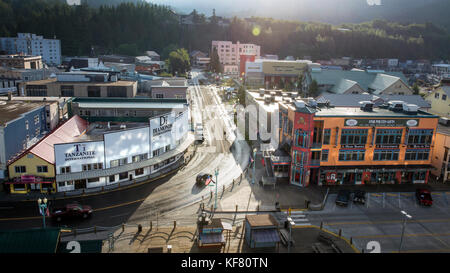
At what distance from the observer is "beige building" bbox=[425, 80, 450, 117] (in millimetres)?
57000

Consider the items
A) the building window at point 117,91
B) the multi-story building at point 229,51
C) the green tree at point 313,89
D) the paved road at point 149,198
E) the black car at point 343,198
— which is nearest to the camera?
the paved road at point 149,198

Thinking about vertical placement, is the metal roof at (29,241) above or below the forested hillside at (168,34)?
below

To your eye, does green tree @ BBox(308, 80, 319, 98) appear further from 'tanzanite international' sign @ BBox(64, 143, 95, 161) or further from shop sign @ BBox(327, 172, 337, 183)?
'tanzanite international' sign @ BBox(64, 143, 95, 161)

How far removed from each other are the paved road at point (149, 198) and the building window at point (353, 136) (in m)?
11.4

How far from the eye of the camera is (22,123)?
38250 millimetres

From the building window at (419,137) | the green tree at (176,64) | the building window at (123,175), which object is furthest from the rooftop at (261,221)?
the green tree at (176,64)

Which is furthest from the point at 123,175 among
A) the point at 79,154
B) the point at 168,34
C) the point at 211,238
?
the point at 168,34

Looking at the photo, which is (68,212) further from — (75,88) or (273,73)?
(273,73)

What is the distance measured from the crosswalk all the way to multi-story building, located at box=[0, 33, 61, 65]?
4546 inches

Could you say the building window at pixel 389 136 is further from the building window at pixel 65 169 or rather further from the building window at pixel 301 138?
the building window at pixel 65 169

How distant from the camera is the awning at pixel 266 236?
24.3 meters

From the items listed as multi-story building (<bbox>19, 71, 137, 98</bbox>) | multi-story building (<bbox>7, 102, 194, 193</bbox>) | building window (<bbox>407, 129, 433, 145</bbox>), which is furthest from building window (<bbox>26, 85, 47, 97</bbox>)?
building window (<bbox>407, 129, 433, 145</bbox>)

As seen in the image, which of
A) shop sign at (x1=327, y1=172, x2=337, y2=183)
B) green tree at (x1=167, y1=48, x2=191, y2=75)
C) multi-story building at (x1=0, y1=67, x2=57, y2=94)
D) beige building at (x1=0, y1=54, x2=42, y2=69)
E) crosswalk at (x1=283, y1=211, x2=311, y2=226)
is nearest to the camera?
crosswalk at (x1=283, y1=211, x2=311, y2=226)
